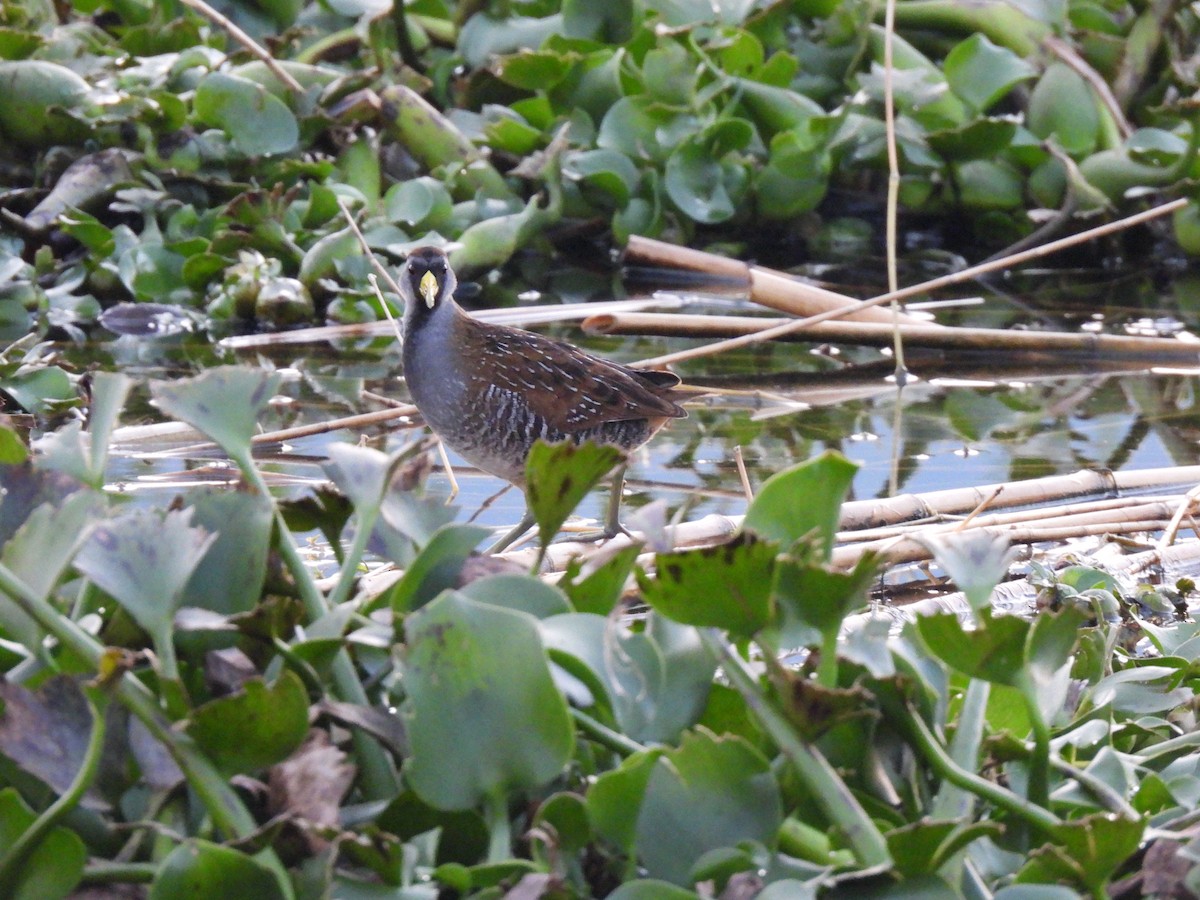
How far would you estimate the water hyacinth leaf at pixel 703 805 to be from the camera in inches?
62.2

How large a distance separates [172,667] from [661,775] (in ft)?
1.56

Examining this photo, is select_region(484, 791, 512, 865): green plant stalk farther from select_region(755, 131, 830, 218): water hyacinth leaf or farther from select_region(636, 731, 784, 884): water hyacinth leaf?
select_region(755, 131, 830, 218): water hyacinth leaf

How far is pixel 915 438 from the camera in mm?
4930

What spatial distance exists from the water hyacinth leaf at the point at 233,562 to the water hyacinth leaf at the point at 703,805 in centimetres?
46

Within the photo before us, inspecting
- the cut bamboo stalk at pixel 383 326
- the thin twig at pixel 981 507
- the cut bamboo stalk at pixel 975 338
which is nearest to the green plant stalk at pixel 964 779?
the thin twig at pixel 981 507

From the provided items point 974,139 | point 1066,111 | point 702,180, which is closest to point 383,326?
point 702,180

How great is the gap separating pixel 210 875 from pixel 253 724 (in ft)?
0.45

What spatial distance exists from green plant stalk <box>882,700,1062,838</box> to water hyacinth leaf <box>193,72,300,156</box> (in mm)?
5082

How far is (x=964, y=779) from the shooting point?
161 centimetres

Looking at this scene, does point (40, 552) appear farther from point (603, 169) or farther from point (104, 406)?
point (603, 169)

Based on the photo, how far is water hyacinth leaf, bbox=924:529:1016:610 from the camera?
1644mm

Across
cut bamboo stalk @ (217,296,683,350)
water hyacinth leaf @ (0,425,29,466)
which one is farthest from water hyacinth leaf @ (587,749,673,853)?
cut bamboo stalk @ (217,296,683,350)

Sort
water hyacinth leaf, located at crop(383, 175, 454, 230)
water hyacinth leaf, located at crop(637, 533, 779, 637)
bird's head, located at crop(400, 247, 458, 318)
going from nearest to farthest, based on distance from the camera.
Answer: water hyacinth leaf, located at crop(637, 533, 779, 637), bird's head, located at crop(400, 247, 458, 318), water hyacinth leaf, located at crop(383, 175, 454, 230)

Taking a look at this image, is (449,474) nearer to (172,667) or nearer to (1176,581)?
(1176,581)
